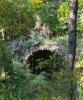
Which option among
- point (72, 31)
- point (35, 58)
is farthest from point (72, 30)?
point (35, 58)

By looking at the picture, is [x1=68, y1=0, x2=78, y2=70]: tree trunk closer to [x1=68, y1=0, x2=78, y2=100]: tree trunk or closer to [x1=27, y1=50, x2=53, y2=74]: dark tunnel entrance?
[x1=68, y1=0, x2=78, y2=100]: tree trunk

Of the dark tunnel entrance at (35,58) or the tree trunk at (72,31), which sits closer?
the tree trunk at (72,31)

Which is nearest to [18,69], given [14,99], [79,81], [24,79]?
[24,79]

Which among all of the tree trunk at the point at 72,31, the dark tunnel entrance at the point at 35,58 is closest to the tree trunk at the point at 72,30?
the tree trunk at the point at 72,31

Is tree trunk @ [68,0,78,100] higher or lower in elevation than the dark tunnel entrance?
higher

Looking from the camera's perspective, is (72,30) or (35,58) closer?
(72,30)

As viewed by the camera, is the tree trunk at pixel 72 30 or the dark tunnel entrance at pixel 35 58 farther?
the dark tunnel entrance at pixel 35 58

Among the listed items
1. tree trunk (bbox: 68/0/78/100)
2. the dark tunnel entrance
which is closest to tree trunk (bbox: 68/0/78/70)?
tree trunk (bbox: 68/0/78/100)

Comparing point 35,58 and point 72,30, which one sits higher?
point 72,30

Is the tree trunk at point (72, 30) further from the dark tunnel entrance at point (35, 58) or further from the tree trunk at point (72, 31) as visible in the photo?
the dark tunnel entrance at point (35, 58)

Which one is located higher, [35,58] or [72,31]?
[72,31]

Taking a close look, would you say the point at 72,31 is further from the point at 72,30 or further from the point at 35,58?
the point at 35,58

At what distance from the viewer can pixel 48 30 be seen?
20.2 meters

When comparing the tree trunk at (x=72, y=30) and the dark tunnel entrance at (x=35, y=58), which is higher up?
the tree trunk at (x=72, y=30)
